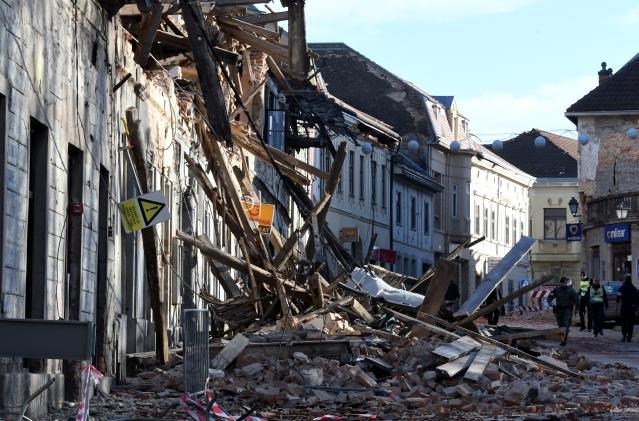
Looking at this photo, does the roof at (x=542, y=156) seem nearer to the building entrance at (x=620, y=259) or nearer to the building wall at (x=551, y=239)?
the building wall at (x=551, y=239)

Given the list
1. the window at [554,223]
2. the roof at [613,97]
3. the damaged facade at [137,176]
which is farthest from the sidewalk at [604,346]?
the window at [554,223]

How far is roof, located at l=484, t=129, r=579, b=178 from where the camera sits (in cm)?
11050

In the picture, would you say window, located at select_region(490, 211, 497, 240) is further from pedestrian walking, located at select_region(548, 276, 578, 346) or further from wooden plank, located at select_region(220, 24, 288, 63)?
wooden plank, located at select_region(220, 24, 288, 63)

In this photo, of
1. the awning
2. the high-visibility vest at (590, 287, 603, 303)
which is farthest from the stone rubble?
the awning

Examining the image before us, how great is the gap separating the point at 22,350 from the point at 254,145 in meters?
22.8

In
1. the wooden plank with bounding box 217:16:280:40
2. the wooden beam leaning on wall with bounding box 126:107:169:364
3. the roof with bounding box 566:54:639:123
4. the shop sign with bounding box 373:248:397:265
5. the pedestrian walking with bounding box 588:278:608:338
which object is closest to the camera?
the wooden beam leaning on wall with bounding box 126:107:169:364

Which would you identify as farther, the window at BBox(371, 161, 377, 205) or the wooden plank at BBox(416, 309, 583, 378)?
the window at BBox(371, 161, 377, 205)

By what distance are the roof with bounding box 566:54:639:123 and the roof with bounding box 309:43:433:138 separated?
7731mm

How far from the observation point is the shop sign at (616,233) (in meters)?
69.4

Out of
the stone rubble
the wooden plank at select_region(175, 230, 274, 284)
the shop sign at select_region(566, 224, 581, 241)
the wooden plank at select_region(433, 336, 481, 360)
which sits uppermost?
the shop sign at select_region(566, 224, 581, 241)

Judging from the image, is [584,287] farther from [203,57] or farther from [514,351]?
[203,57]

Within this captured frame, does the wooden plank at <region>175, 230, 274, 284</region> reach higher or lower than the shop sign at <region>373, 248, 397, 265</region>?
lower

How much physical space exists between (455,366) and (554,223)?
89041 millimetres

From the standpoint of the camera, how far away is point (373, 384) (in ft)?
62.9
